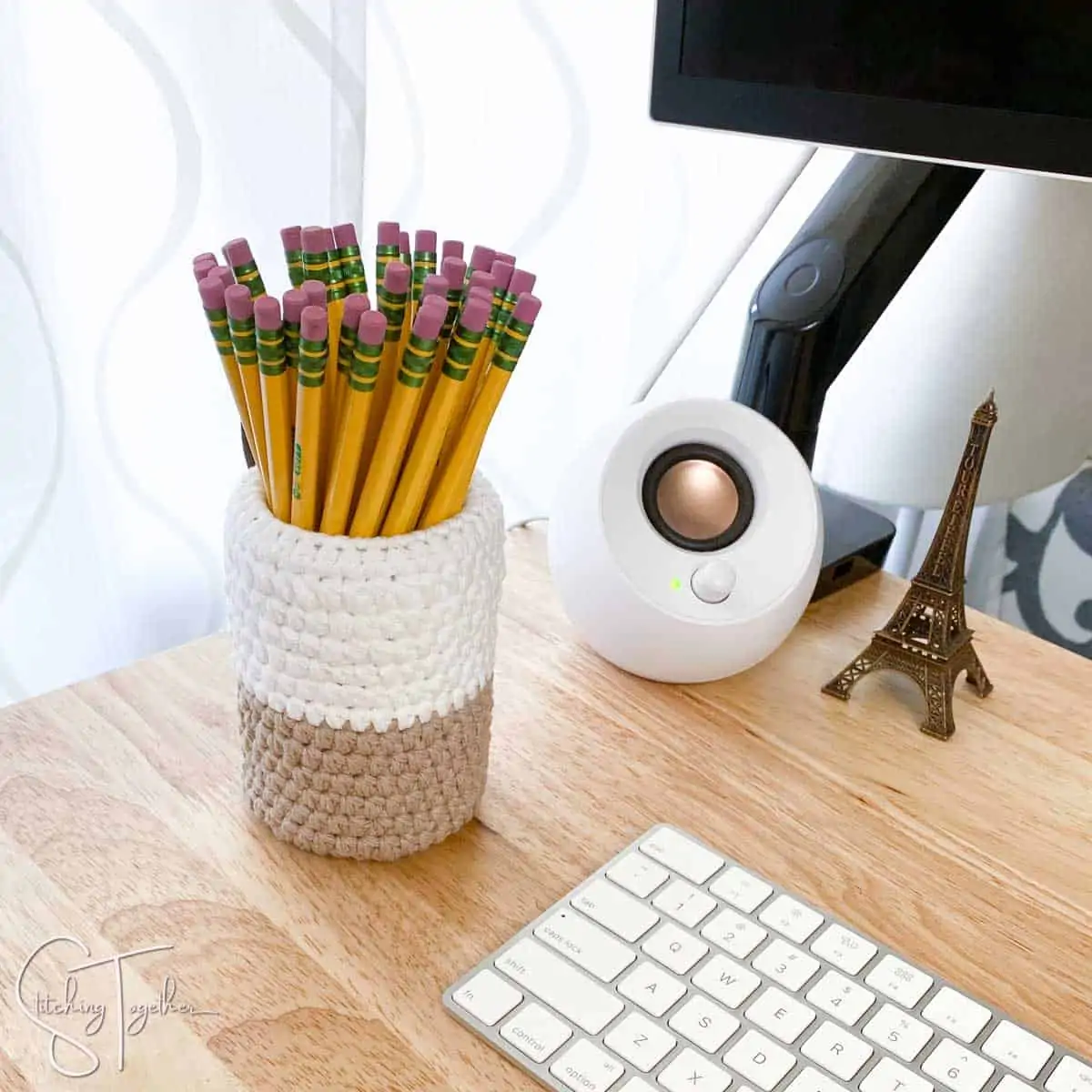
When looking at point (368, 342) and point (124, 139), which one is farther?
point (124, 139)

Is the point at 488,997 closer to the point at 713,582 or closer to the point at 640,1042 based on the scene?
the point at 640,1042

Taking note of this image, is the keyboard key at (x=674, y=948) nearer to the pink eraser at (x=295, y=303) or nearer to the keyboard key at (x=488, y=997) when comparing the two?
the keyboard key at (x=488, y=997)

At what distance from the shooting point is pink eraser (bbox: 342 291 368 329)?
371 millimetres

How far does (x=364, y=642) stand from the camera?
0.40m

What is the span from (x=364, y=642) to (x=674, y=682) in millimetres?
216

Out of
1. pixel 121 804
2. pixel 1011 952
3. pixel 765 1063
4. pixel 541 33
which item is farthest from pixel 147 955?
pixel 541 33

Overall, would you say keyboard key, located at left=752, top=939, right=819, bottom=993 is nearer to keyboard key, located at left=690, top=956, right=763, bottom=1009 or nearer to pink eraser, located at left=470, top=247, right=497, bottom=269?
keyboard key, located at left=690, top=956, right=763, bottom=1009

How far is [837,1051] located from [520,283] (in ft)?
0.90

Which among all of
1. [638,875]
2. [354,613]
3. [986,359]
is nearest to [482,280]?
[354,613]

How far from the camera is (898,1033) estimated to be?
15.4 inches

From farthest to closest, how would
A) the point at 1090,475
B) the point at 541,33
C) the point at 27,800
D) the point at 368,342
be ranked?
the point at 1090,475 → the point at 541,33 → the point at 27,800 → the point at 368,342

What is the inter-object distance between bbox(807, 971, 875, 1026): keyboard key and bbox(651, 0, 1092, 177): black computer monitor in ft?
1.10

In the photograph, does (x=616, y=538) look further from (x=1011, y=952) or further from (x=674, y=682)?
(x=1011, y=952)

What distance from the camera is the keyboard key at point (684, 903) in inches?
16.9
